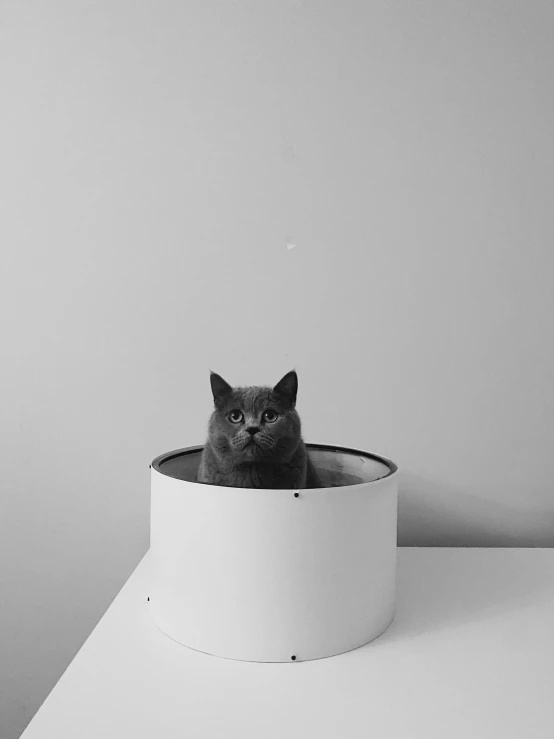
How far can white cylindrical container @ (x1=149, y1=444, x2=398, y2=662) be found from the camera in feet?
A: 1.96

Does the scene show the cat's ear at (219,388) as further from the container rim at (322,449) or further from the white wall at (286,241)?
the white wall at (286,241)

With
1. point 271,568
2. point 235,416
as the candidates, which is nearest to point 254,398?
point 235,416

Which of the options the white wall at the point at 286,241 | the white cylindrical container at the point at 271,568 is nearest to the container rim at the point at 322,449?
the white cylindrical container at the point at 271,568

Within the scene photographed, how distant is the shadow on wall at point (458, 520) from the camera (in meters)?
1.02

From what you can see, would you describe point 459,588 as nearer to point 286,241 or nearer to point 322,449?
point 322,449

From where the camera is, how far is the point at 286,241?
3.21ft

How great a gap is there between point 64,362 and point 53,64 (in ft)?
1.62

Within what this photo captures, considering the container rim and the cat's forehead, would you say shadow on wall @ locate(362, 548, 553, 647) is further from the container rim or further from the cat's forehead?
the cat's forehead

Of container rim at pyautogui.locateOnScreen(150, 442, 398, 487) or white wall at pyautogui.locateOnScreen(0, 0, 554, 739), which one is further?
white wall at pyautogui.locateOnScreen(0, 0, 554, 739)

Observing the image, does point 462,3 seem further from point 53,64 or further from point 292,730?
point 292,730

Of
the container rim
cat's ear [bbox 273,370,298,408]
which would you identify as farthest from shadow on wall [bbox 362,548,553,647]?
cat's ear [bbox 273,370,298,408]

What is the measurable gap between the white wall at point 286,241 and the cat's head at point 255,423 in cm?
30

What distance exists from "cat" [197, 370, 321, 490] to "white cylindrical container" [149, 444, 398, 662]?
0.07m

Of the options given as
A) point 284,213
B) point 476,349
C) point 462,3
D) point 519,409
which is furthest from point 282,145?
point 519,409
